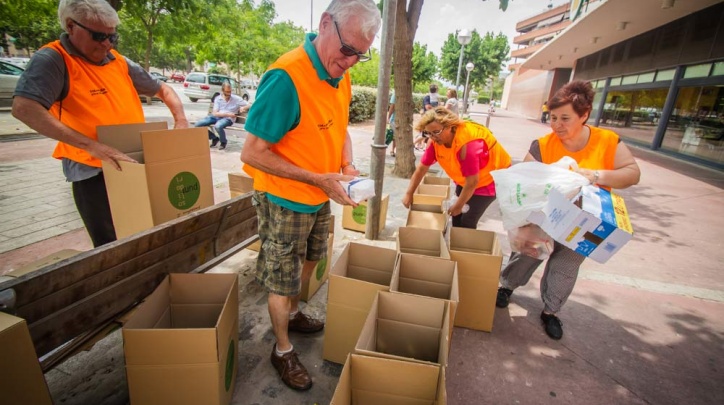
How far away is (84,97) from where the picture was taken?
5.93 feet

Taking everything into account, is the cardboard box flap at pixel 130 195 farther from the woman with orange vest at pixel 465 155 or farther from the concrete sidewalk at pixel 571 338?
the woman with orange vest at pixel 465 155

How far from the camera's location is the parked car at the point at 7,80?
36.8ft

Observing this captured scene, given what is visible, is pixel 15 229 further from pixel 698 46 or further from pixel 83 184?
pixel 698 46

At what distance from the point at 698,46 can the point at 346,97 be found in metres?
13.8

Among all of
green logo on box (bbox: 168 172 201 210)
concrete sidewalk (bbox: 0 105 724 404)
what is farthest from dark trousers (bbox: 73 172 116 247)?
concrete sidewalk (bbox: 0 105 724 404)

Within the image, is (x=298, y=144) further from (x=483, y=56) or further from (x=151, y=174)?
(x=483, y=56)

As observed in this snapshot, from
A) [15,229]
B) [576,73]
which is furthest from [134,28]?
[576,73]

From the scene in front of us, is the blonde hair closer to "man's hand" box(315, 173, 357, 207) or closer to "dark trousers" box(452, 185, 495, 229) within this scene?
"dark trousers" box(452, 185, 495, 229)

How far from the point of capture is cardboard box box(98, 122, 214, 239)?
1.78m

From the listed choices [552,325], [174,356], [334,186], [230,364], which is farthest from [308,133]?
[552,325]

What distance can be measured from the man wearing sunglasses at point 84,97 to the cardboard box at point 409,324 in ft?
5.23

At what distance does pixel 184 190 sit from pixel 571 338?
9.52 feet

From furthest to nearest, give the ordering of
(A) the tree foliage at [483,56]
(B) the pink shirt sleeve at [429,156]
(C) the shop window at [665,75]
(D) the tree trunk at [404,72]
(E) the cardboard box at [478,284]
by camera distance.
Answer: (A) the tree foliage at [483,56] < (C) the shop window at [665,75] < (D) the tree trunk at [404,72] < (B) the pink shirt sleeve at [429,156] < (E) the cardboard box at [478,284]

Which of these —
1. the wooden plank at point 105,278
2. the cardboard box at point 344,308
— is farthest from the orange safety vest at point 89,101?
the cardboard box at point 344,308
